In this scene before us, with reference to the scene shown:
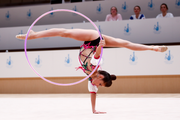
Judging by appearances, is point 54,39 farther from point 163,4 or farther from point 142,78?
point 163,4

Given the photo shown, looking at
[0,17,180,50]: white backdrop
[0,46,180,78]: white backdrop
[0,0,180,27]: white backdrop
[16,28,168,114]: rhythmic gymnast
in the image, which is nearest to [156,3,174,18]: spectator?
[0,17,180,50]: white backdrop

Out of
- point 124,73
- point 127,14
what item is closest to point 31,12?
point 127,14

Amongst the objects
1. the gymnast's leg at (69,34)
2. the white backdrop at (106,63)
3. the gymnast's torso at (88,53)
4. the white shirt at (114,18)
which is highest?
the white shirt at (114,18)

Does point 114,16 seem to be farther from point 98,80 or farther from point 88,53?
point 98,80

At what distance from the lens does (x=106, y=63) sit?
504 cm

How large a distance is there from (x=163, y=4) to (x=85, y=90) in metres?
2.84

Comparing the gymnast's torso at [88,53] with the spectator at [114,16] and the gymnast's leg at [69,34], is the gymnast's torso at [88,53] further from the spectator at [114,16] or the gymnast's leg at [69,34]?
the spectator at [114,16]

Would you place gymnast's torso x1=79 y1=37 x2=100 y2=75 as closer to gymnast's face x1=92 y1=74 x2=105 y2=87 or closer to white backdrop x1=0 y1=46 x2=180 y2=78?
gymnast's face x1=92 y1=74 x2=105 y2=87

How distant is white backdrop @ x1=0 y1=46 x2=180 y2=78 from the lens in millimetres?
4809

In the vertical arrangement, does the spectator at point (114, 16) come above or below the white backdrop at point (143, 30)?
above

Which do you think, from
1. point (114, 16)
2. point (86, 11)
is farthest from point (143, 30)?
point (86, 11)

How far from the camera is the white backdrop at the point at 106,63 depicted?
4.81 m

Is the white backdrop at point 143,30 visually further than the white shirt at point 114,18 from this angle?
No

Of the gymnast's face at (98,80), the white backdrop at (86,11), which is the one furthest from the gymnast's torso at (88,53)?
the white backdrop at (86,11)
